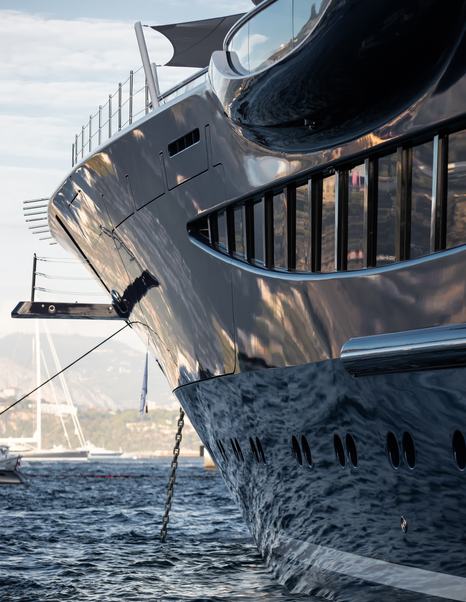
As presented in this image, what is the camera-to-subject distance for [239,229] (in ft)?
34.0

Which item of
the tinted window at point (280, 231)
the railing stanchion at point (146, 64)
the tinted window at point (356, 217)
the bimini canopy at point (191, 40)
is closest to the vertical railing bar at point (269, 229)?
the tinted window at point (280, 231)

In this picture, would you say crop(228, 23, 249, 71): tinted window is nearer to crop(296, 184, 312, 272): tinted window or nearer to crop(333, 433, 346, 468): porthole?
crop(296, 184, 312, 272): tinted window

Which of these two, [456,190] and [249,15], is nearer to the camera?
[456,190]

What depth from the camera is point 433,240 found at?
7855 mm

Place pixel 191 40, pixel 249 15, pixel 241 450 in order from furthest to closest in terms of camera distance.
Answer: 1. pixel 191 40
2. pixel 241 450
3. pixel 249 15

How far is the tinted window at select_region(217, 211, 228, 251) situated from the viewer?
10.6 metres

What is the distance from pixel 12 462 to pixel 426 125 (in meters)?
49.5

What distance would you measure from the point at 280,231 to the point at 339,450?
192 centimetres

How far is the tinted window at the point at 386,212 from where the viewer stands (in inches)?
328

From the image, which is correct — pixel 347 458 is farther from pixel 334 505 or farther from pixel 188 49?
pixel 188 49

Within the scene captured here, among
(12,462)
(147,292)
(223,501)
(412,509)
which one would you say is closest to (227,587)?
(147,292)

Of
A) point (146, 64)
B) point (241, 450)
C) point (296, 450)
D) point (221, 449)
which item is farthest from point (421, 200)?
point (146, 64)

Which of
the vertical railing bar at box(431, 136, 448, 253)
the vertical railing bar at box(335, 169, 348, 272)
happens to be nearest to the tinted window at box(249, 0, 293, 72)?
the vertical railing bar at box(335, 169, 348, 272)

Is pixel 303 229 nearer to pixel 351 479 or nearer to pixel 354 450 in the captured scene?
pixel 354 450
